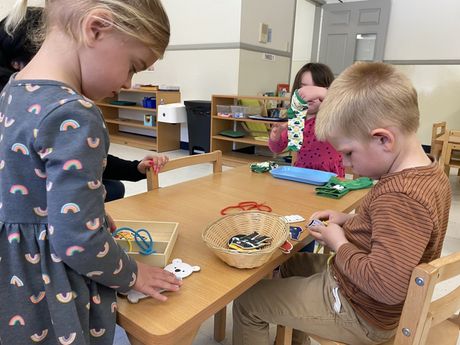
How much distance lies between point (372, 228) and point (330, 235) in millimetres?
121

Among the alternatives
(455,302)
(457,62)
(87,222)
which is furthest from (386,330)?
(457,62)

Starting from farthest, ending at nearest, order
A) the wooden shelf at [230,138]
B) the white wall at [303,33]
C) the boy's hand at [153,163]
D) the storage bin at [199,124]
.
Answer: the white wall at [303,33] < the storage bin at [199,124] < the wooden shelf at [230,138] < the boy's hand at [153,163]

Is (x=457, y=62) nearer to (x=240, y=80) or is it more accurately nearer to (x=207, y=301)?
(x=240, y=80)

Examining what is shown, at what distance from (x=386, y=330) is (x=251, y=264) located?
36 centimetres

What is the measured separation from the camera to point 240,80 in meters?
4.23

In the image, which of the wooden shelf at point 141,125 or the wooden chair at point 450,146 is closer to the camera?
the wooden chair at point 450,146

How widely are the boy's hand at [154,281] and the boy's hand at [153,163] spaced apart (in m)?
0.57

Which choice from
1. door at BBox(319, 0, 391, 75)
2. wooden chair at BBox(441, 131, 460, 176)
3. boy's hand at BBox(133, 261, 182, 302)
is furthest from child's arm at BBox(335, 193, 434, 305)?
door at BBox(319, 0, 391, 75)

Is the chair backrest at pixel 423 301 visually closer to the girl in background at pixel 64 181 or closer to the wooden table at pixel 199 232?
the wooden table at pixel 199 232

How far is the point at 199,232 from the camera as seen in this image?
0.87 m

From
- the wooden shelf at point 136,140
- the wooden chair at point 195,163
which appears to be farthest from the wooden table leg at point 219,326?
the wooden shelf at point 136,140

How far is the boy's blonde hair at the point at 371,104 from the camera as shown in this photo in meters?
0.73

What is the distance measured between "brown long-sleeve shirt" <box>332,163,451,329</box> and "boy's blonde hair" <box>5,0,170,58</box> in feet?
1.76

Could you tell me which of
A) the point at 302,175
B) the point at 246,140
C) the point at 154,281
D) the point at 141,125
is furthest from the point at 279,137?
the point at 141,125
